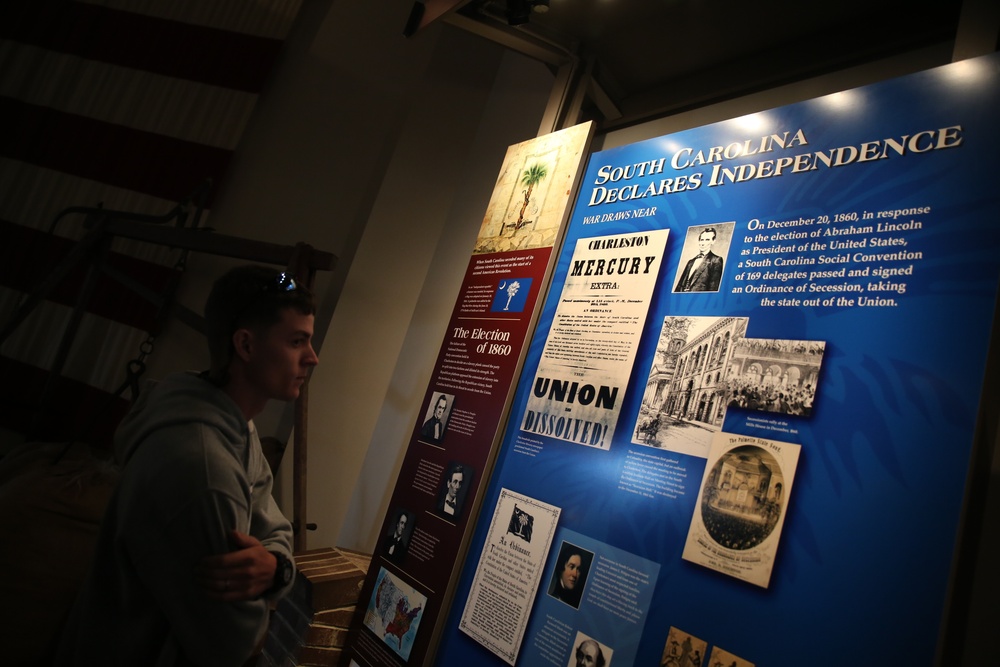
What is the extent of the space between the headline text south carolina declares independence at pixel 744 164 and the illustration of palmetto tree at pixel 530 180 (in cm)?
26

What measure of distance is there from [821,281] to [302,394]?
2.34 meters

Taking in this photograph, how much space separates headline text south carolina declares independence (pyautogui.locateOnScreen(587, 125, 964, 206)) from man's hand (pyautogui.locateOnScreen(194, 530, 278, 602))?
5.29ft

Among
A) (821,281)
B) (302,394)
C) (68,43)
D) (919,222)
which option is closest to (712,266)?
(821,281)

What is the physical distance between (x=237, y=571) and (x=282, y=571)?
0.16 meters

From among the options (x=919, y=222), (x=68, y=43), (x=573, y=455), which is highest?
(x=68, y=43)

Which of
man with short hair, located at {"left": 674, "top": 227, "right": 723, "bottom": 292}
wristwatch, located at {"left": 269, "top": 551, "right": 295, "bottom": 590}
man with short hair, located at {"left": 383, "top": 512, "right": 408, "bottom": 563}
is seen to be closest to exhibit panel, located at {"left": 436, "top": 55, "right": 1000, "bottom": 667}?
man with short hair, located at {"left": 674, "top": 227, "right": 723, "bottom": 292}

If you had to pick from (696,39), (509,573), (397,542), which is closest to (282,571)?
(509,573)

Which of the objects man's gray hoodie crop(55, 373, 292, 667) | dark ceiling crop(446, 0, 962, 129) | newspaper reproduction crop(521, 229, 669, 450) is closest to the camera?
man's gray hoodie crop(55, 373, 292, 667)

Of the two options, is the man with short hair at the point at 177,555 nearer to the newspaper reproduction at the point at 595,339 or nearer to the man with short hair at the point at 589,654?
the man with short hair at the point at 589,654

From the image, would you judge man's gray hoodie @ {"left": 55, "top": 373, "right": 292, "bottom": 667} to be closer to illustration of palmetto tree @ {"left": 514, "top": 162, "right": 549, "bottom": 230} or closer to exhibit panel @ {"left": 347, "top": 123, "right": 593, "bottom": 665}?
exhibit panel @ {"left": 347, "top": 123, "right": 593, "bottom": 665}

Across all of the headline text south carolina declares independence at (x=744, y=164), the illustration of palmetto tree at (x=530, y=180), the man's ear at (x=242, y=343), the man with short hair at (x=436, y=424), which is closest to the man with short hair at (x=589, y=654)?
the man with short hair at (x=436, y=424)

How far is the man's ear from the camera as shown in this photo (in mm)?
1369

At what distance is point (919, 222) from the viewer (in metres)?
1.41

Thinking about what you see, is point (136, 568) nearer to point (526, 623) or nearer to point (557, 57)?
point (526, 623)
